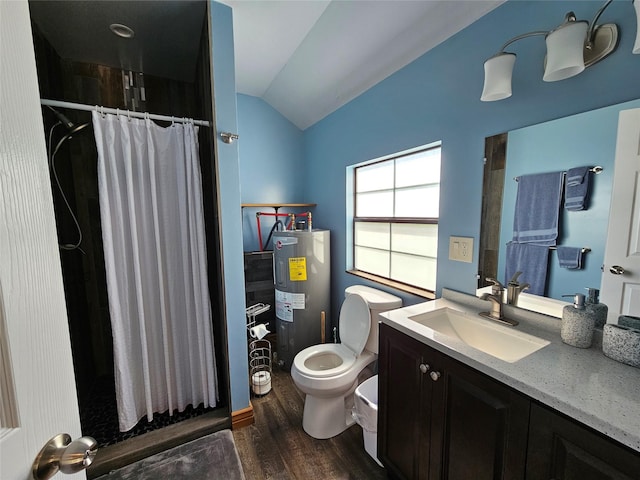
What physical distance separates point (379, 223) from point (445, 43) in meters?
1.28

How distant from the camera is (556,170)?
113 centimetres

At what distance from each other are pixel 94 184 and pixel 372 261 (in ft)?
7.68

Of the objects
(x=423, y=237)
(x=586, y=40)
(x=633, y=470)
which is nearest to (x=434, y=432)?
(x=633, y=470)

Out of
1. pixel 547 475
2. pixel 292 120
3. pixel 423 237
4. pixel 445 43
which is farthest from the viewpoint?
pixel 292 120

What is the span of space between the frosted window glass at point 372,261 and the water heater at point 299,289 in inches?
12.6

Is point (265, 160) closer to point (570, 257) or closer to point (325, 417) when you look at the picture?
point (325, 417)

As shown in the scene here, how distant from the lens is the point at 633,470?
60 centimetres

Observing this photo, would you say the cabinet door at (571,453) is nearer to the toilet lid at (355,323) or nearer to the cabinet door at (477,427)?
the cabinet door at (477,427)

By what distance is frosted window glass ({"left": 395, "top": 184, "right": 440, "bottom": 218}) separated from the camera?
71.9 inches

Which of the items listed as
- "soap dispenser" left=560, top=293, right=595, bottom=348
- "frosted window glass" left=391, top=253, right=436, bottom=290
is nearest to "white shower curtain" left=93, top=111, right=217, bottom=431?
"frosted window glass" left=391, top=253, right=436, bottom=290

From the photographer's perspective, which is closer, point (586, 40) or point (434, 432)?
point (586, 40)

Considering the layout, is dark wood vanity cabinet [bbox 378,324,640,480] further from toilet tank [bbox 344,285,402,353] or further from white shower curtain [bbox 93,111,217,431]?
white shower curtain [bbox 93,111,217,431]

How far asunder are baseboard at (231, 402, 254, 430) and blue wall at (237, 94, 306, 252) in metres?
1.49

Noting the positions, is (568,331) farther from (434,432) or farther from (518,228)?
(434,432)
